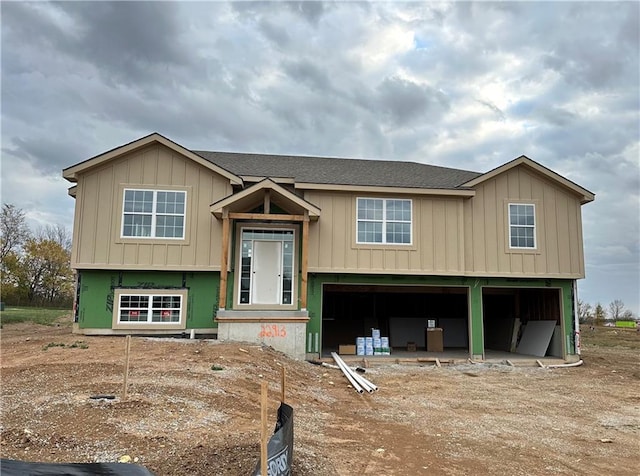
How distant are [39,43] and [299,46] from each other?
8.58m

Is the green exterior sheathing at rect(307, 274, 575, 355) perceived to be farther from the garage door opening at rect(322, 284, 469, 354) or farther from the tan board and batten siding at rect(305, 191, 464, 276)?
the garage door opening at rect(322, 284, 469, 354)

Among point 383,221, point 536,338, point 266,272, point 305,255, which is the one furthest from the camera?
point 536,338

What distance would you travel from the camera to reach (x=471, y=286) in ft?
47.8

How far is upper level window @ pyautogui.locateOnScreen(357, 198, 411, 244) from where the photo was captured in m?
14.2

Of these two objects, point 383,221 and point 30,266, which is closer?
point 383,221

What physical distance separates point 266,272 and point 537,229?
29.2ft

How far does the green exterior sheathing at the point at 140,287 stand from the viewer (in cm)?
1305

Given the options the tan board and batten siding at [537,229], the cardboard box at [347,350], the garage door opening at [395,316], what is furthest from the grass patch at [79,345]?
the tan board and batten siding at [537,229]

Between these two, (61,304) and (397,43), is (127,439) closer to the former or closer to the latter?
(397,43)

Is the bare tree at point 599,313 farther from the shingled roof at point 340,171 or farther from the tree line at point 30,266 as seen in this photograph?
the tree line at point 30,266

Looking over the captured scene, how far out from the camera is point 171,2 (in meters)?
12.6

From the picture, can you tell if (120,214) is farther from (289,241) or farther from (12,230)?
(12,230)

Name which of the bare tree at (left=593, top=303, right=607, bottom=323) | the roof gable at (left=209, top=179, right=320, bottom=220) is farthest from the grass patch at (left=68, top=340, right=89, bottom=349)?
the bare tree at (left=593, top=303, right=607, bottom=323)

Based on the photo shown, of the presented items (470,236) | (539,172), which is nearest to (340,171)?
(470,236)
